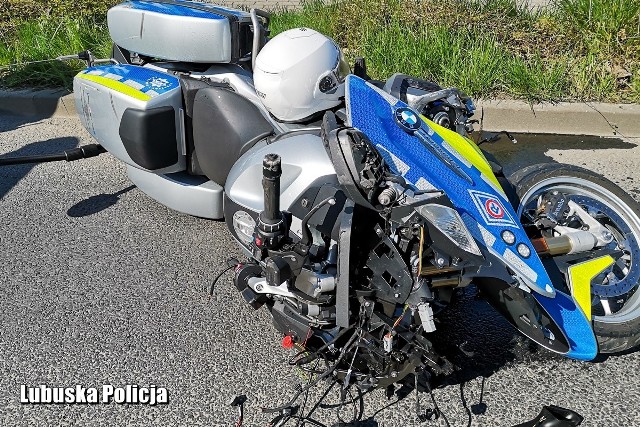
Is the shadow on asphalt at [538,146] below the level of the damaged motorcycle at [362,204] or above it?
below

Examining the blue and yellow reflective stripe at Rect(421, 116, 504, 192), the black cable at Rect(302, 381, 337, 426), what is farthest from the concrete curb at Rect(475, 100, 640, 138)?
the black cable at Rect(302, 381, 337, 426)

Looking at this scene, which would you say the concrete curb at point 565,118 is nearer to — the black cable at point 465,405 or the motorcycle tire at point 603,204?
the motorcycle tire at point 603,204

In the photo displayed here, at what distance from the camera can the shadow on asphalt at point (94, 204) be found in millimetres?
4336

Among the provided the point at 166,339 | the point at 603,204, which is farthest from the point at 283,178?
the point at 603,204

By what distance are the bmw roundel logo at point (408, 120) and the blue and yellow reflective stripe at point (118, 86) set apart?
151 centimetres

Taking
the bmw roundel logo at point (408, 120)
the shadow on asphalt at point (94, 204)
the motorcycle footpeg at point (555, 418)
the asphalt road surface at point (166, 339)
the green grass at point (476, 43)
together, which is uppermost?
the bmw roundel logo at point (408, 120)

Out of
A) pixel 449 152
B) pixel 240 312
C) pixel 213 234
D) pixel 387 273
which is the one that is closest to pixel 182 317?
pixel 240 312

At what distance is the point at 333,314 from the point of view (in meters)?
2.55

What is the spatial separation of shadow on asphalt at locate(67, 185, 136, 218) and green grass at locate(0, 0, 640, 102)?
231 cm

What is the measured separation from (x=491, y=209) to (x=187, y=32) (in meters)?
2.05

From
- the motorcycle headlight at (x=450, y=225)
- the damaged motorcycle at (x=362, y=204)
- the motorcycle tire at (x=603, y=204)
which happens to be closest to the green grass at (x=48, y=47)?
the damaged motorcycle at (x=362, y=204)

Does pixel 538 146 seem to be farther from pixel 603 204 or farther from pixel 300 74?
pixel 300 74

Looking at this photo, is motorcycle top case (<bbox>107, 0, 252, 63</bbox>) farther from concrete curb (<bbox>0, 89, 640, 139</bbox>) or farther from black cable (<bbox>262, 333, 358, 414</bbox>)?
concrete curb (<bbox>0, 89, 640, 139</bbox>)

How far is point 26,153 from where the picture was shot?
5.25m
